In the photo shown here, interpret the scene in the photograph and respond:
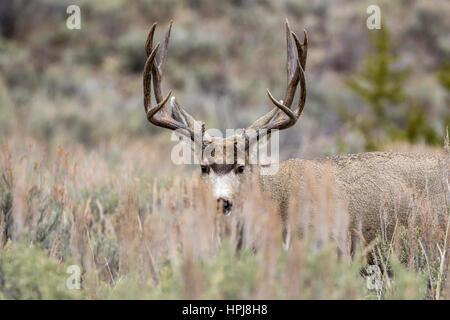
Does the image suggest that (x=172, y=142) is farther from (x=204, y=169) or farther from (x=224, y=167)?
(x=224, y=167)

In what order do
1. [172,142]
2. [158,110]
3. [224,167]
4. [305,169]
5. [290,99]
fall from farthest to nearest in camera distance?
1. [172,142]
2. [290,99]
3. [158,110]
4. [305,169]
5. [224,167]

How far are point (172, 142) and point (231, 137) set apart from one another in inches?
393

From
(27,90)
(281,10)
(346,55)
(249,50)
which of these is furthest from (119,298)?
(281,10)

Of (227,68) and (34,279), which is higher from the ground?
(227,68)

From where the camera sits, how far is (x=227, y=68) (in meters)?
22.7

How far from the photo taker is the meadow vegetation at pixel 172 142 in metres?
3.61

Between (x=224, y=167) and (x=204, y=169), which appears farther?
(x=204, y=169)

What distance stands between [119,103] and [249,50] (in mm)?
6973

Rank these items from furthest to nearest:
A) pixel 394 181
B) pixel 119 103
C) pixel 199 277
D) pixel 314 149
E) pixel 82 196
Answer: pixel 119 103
pixel 314 149
pixel 82 196
pixel 394 181
pixel 199 277

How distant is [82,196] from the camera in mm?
7195

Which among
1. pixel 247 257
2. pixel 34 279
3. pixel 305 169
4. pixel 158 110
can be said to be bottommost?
pixel 34 279

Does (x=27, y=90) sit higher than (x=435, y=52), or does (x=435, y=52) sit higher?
(x=435, y=52)

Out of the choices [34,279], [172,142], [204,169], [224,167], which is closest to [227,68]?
[172,142]
